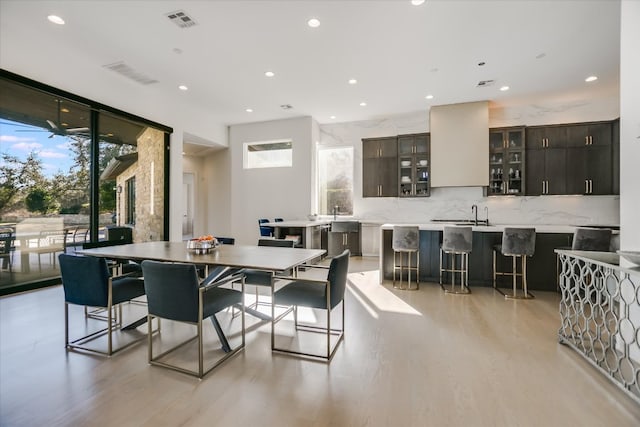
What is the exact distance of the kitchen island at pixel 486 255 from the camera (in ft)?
13.6

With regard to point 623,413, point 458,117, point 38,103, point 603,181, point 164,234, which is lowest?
point 623,413

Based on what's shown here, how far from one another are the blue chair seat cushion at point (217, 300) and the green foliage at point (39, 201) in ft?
11.7

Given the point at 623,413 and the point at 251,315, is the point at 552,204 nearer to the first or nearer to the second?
the point at 623,413

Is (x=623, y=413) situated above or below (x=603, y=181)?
below

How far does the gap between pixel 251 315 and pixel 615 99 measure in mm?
8124

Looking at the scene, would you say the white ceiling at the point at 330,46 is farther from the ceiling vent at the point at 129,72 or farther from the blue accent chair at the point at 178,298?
the blue accent chair at the point at 178,298

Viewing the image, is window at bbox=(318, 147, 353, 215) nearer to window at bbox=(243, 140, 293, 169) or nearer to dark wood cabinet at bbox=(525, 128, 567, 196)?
window at bbox=(243, 140, 293, 169)

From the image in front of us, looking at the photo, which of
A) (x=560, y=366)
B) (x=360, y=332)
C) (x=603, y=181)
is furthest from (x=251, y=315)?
(x=603, y=181)

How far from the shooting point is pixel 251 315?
3279 millimetres

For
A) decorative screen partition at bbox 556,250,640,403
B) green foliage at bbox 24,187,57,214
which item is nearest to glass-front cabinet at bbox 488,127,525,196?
decorative screen partition at bbox 556,250,640,403

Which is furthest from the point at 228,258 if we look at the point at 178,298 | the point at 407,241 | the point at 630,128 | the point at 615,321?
the point at 630,128

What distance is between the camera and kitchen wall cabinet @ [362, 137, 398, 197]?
6.93m

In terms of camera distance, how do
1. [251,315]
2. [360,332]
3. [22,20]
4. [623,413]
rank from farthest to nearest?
[22,20]
[251,315]
[360,332]
[623,413]

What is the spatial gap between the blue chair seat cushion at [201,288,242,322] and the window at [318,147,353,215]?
5408 millimetres
